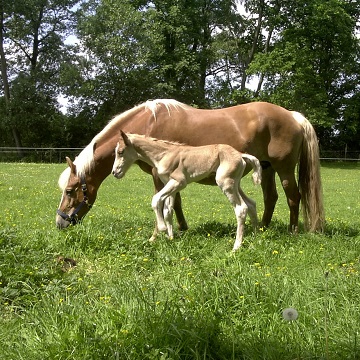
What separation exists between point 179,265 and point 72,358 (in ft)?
8.04

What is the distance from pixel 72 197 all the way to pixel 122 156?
1174mm

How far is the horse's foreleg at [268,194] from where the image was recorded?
776 centimetres

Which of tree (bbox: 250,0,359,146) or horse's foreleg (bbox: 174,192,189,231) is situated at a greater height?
tree (bbox: 250,0,359,146)

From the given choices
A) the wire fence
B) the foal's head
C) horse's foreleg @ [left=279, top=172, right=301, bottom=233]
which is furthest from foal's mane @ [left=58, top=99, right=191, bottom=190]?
the wire fence

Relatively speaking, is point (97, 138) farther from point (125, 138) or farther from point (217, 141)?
point (217, 141)

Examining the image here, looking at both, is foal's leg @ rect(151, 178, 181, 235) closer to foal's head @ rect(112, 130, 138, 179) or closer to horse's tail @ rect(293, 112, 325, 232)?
foal's head @ rect(112, 130, 138, 179)

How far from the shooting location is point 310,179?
7.36 m

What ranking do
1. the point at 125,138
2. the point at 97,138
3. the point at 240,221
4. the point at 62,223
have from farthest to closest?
the point at 97,138
the point at 62,223
the point at 125,138
the point at 240,221

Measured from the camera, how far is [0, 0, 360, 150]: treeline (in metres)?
34.5

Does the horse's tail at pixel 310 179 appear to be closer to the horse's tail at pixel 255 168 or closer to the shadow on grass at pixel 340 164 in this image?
the horse's tail at pixel 255 168

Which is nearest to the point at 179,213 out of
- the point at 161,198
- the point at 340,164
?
the point at 161,198

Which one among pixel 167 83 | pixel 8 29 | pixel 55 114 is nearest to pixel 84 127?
pixel 55 114

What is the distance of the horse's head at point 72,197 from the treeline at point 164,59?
92.4 feet

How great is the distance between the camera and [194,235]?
6555 mm
